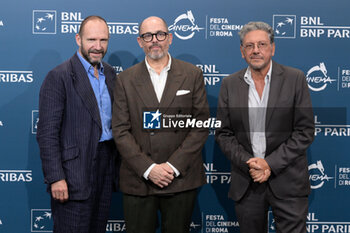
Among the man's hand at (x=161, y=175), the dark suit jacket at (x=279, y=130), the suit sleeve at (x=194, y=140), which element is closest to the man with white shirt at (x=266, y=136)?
the dark suit jacket at (x=279, y=130)

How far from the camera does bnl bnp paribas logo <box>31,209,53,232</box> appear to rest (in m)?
3.58

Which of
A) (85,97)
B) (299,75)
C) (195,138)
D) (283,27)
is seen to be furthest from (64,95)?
(283,27)

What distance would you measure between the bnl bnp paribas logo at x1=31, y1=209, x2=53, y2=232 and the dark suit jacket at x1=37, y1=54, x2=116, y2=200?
1.12 meters

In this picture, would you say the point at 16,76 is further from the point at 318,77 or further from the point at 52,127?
the point at 318,77

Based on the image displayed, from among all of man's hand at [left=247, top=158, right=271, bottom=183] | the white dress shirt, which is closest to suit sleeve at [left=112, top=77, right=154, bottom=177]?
the white dress shirt

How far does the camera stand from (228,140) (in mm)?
2699

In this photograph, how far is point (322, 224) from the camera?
3586mm

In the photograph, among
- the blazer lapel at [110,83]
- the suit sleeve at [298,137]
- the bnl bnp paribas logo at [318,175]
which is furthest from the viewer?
the bnl bnp paribas logo at [318,175]

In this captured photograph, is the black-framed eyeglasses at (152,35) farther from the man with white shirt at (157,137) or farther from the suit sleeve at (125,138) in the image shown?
the suit sleeve at (125,138)

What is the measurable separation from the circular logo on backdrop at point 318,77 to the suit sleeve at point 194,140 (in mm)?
1232

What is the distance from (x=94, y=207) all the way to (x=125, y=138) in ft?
1.92

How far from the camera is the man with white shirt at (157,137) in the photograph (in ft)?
8.48

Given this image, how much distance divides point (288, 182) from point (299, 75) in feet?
2.31

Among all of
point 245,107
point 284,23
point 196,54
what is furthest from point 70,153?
point 284,23
